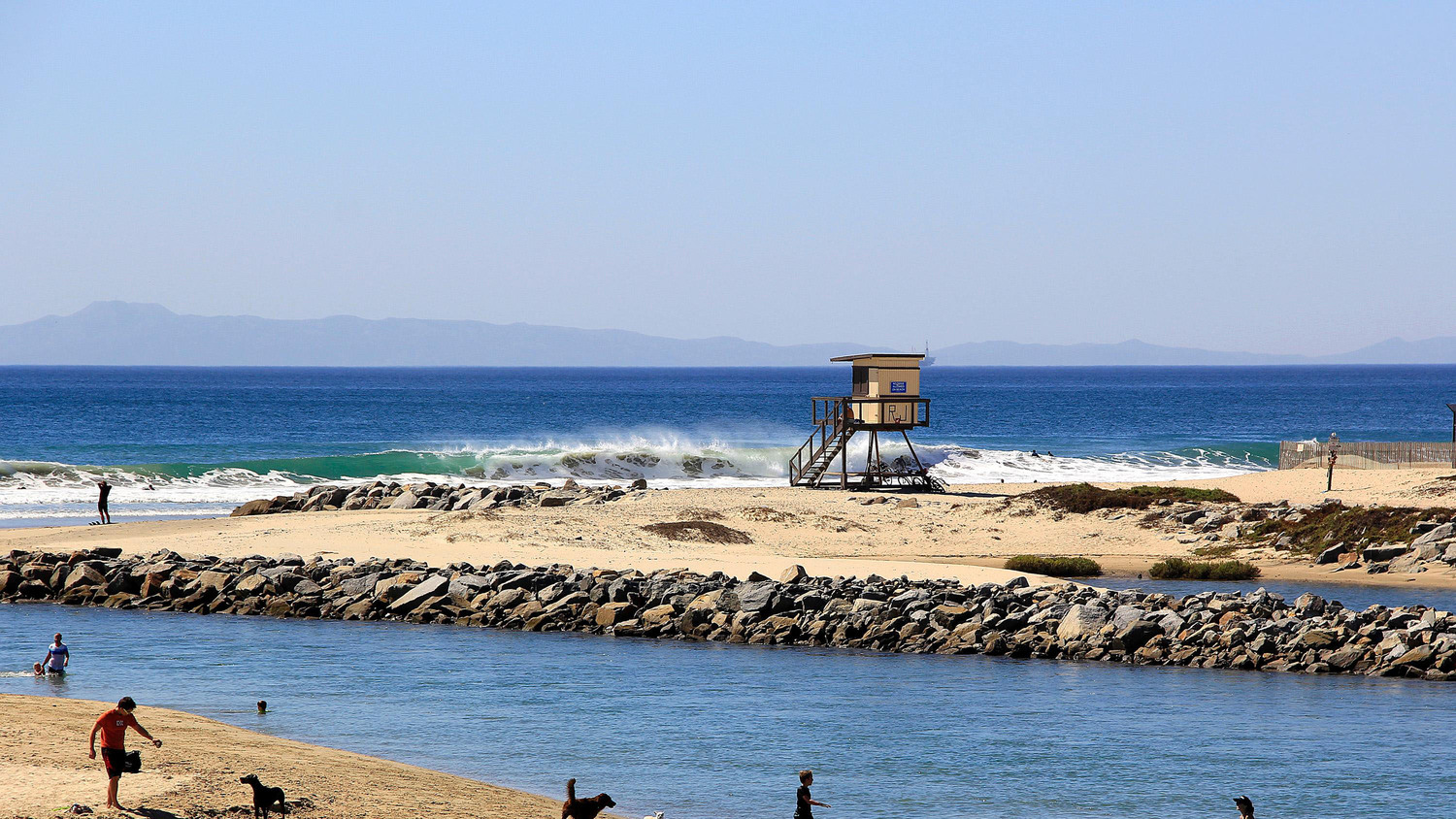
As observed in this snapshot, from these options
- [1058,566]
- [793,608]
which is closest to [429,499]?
[1058,566]

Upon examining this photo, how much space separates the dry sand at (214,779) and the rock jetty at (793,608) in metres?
9.96

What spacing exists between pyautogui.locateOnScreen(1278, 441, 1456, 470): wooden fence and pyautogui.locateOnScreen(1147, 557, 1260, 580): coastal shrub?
21223 mm

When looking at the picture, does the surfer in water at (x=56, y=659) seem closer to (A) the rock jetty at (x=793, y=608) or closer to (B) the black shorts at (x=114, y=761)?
(A) the rock jetty at (x=793, y=608)

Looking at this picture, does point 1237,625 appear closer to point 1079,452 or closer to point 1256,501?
point 1256,501

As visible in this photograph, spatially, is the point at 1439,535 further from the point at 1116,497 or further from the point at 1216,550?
the point at 1116,497

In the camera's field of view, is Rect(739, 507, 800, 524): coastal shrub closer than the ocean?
Yes

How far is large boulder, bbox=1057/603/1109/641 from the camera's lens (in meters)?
22.8

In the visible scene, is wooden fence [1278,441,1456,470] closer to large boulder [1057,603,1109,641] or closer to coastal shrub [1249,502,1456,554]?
coastal shrub [1249,502,1456,554]

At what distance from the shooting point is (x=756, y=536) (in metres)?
36.1

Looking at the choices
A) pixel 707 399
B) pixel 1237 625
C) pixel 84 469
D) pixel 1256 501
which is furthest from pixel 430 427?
pixel 1237 625

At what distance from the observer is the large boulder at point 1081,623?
22.8m

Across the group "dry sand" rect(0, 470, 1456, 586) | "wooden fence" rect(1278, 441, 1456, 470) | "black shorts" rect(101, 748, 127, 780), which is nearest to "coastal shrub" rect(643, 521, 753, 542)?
"dry sand" rect(0, 470, 1456, 586)

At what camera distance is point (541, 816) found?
1327 cm

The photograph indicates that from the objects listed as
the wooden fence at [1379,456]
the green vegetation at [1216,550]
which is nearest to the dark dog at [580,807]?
the green vegetation at [1216,550]
